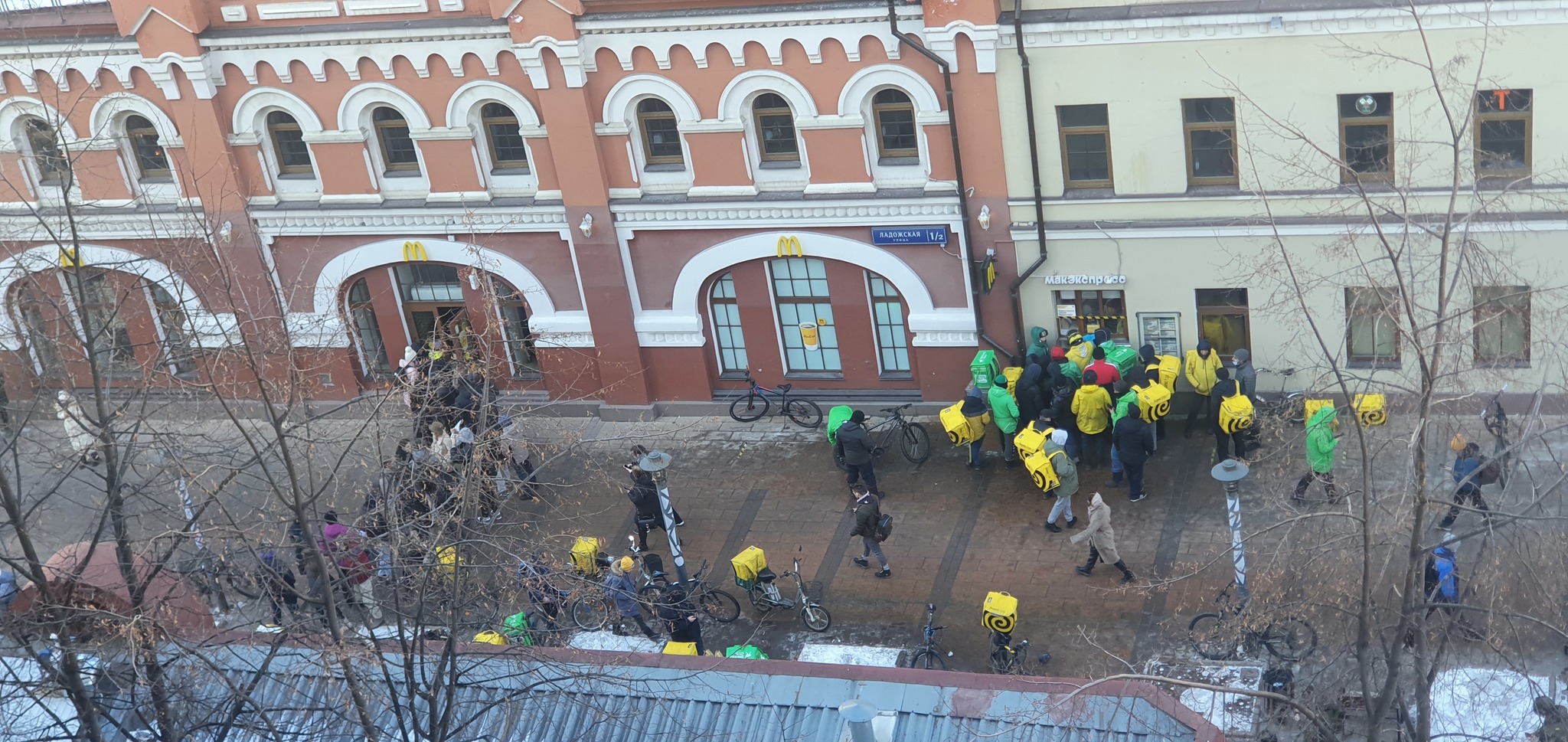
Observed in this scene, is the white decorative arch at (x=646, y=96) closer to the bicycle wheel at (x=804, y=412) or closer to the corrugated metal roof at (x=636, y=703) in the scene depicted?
the bicycle wheel at (x=804, y=412)

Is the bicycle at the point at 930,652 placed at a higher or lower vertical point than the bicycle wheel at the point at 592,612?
lower

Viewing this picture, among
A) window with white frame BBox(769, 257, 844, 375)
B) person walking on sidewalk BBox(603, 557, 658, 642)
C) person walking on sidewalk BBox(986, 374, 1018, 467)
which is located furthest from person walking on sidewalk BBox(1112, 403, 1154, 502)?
person walking on sidewalk BBox(603, 557, 658, 642)

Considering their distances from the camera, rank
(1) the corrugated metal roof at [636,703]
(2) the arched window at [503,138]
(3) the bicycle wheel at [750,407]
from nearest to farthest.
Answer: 1. (1) the corrugated metal roof at [636,703]
2. (2) the arched window at [503,138]
3. (3) the bicycle wheel at [750,407]

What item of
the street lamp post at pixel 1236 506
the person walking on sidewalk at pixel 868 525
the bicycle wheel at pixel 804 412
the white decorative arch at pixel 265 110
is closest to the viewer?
the street lamp post at pixel 1236 506

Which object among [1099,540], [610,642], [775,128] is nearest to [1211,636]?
[1099,540]

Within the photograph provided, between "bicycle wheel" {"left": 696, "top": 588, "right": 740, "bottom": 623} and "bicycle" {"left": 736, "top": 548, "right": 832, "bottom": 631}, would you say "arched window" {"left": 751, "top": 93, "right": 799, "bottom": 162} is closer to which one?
"bicycle" {"left": 736, "top": 548, "right": 832, "bottom": 631}

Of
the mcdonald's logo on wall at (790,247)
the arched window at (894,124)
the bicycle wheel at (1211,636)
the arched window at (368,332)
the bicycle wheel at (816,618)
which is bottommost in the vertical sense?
the bicycle wheel at (1211,636)

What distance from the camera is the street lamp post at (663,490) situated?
19.2m

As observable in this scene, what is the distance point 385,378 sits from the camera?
2841 cm

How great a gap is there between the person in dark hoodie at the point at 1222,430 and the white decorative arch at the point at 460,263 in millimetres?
9662

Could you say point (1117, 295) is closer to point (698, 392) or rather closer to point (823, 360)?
point (823, 360)

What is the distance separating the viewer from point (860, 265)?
2475 cm

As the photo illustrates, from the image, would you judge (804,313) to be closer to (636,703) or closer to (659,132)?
(659,132)

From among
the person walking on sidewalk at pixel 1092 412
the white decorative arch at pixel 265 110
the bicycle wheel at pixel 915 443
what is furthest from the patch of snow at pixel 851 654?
the white decorative arch at pixel 265 110
